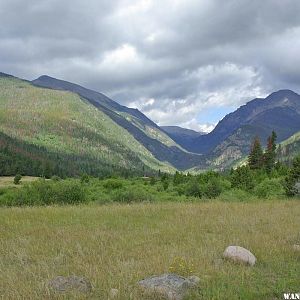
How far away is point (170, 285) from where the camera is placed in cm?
779

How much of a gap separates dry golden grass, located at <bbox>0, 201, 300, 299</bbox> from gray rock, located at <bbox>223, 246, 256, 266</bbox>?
213mm

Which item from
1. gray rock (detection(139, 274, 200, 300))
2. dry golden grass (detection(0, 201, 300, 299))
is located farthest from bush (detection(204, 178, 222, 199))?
gray rock (detection(139, 274, 200, 300))

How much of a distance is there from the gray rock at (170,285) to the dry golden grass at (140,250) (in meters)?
0.21

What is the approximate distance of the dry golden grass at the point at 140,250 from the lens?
818cm

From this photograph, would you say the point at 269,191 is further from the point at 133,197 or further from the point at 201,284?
the point at 201,284

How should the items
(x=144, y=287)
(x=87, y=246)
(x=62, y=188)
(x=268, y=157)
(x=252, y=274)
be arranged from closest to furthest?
1. (x=144, y=287)
2. (x=252, y=274)
3. (x=87, y=246)
4. (x=62, y=188)
5. (x=268, y=157)

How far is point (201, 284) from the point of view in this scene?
27.2ft

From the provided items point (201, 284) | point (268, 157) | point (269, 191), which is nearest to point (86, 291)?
point (201, 284)

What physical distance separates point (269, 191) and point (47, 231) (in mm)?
31782

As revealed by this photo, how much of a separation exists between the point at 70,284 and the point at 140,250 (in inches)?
144

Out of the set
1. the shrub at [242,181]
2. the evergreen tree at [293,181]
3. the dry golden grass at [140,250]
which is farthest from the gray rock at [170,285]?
the shrub at [242,181]

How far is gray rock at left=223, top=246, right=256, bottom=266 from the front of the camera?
10086mm

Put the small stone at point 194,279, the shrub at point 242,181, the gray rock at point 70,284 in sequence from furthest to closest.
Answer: the shrub at point 242,181 < the small stone at point 194,279 < the gray rock at point 70,284

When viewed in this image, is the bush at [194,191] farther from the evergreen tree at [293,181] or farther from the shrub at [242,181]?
the shrub at [242,181]
